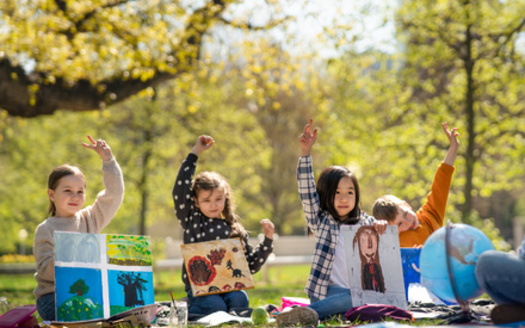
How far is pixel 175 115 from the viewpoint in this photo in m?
18.9

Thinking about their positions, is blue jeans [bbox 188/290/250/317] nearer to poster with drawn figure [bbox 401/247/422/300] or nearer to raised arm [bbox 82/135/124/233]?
raised arm [bbox 82/135/124/233]

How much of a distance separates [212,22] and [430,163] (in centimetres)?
657

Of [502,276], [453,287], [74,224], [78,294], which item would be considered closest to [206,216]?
[74,224]

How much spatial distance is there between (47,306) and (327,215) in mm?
2685

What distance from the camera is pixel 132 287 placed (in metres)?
5.00

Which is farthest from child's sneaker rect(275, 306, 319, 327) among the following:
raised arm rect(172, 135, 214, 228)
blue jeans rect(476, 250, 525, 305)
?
raised arm rect(172, 135, 214, 228)

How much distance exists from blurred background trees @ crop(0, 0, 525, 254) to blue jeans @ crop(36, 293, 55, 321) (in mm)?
5511

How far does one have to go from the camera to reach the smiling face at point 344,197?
556 cm

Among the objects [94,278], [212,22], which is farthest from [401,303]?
[212,22]

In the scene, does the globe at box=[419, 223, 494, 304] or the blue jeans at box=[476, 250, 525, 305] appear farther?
the globe at box=[419, 223, 494, 304]

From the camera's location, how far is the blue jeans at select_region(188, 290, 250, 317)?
5656mm

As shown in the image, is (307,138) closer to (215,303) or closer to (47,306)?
(215,303)

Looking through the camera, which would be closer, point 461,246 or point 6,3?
point 461,246

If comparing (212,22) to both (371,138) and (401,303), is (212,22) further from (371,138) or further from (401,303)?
(401,303)
